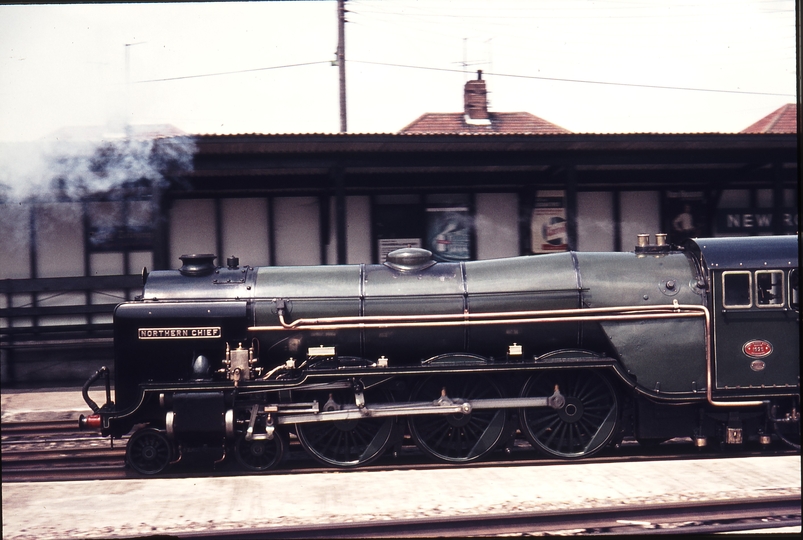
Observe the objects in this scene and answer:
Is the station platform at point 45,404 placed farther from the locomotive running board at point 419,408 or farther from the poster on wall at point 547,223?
the poster on wall at point 547,223

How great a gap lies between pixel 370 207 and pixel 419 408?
7.29 m

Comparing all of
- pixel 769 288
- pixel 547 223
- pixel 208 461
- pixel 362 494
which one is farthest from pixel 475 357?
pixel 547 223

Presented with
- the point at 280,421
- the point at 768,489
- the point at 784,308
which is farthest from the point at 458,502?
the point at 784,308

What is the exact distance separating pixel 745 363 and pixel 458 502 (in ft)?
12.5

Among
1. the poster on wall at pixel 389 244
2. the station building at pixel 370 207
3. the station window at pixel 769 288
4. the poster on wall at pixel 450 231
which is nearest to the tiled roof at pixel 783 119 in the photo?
the station building at pixel 370 207

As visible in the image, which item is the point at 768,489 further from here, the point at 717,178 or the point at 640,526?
the point at 717,178

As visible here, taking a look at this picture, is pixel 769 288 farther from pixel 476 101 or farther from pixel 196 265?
pixel 476 101

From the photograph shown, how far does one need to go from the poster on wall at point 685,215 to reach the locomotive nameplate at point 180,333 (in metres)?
10.6

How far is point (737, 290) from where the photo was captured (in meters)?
8.06

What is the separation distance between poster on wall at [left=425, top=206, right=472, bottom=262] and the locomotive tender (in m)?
6.35

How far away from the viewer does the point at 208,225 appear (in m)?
14.2

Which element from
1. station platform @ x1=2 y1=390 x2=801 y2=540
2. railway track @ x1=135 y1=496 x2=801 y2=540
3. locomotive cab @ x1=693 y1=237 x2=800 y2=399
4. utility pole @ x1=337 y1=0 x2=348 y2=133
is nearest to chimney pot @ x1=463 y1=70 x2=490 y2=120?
utility pole @ x1=337 y1=0 x2=348 y2=133

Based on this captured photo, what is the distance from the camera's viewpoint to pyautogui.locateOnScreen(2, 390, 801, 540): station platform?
636 centimetres

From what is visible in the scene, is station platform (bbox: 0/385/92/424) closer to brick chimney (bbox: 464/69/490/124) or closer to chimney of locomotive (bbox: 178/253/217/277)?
chimney of locomotive (bbox: 178/253/217/277)
